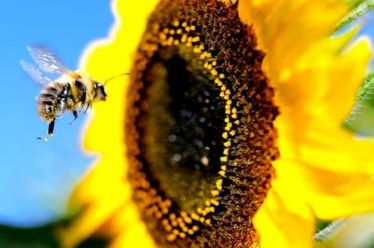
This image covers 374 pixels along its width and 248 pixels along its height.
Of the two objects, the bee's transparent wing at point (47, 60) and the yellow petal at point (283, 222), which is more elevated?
the bee's transparent wing at point (47, 60)

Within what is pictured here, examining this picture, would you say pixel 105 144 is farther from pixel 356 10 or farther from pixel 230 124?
pixel 356 10

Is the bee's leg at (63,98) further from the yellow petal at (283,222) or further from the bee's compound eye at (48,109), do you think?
the yellow petal at (283,222)

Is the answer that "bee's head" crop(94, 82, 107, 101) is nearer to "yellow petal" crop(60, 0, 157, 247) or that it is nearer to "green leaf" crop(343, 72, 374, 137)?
"yellow petal" crop(60, 0, 157, 247)

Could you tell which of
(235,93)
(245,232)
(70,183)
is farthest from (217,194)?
(70,183)

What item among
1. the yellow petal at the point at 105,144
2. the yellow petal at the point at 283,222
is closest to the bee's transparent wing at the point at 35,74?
the yellow petal at the point at 105,144

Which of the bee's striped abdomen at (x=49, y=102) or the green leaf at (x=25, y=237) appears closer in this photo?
the bee's striped abdomen at (x=49, y=102)

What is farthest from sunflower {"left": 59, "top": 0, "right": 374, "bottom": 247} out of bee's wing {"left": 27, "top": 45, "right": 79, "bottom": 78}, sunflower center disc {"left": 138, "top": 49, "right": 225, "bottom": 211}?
bee's wing {"left": 27, "top": 45, "right": 79, "bottom": 78}
